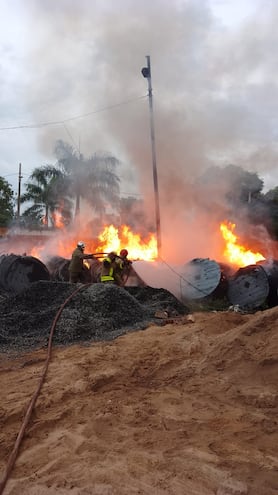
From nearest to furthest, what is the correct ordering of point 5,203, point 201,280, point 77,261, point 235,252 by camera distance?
point 77,261, point 201,280, point 235,252, point 5,203

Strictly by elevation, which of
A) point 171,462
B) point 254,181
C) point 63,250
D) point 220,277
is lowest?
point 171,462

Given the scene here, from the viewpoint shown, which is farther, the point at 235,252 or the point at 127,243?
the point at 127,243

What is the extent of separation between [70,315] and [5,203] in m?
28.7

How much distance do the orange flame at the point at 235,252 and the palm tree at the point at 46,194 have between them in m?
14.8

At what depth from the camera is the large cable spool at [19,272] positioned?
15.3m

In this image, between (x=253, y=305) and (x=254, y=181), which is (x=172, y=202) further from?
(x=253, y=305)

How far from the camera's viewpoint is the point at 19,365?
22.6 ft

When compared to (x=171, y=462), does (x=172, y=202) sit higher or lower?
higher

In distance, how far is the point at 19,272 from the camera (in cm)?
1530

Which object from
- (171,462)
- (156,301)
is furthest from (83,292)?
(171,462)

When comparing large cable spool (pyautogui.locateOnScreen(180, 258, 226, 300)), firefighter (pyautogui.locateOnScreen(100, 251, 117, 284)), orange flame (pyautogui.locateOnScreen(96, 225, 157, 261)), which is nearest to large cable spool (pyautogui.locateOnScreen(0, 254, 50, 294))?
firefighter (pyautogui.locateOnScreen(100, 251, 117, 284))

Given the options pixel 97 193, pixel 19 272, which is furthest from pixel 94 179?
pixel 19 272

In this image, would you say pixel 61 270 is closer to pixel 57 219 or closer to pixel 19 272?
pixel 19 272

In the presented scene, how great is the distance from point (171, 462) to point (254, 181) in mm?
22374
